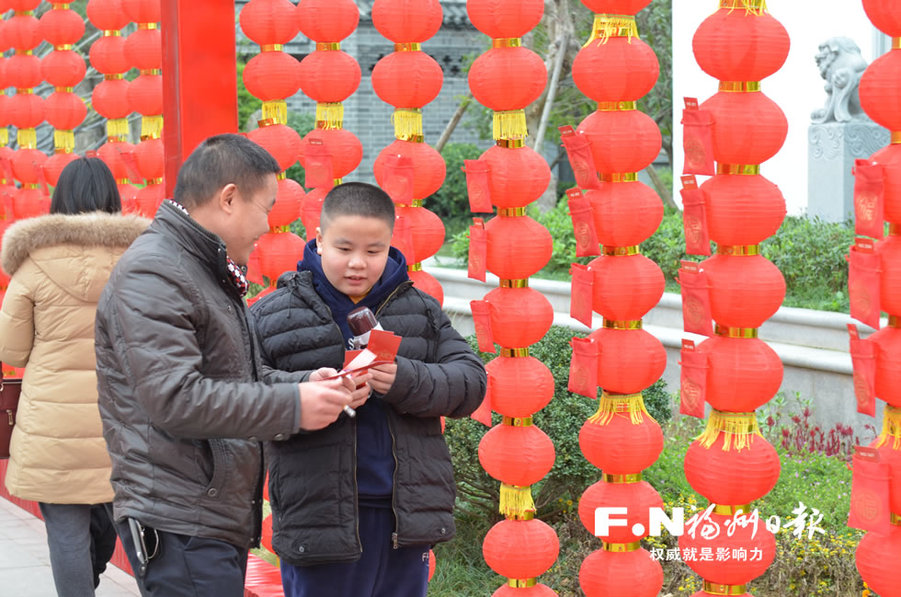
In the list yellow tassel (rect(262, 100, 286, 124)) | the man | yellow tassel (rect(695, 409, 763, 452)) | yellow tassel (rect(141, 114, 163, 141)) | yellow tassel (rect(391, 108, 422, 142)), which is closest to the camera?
the man

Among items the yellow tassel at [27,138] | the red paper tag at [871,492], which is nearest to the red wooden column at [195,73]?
the red paper tag at [871,492]

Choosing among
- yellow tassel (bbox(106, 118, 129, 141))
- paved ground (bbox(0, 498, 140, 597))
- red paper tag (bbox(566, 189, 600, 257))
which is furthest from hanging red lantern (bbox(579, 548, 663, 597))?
yellow tassel (bbox(106, 118, 129, 141))

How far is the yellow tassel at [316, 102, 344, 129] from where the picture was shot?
387 centimetres

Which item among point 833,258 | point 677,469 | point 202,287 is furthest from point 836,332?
point 202,287

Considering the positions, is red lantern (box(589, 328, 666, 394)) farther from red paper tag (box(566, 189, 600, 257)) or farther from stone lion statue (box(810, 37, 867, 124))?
stone lion statue (box(810, 37, 867, 124))

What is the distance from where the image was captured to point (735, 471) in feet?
9.34

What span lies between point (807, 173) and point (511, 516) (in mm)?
8625

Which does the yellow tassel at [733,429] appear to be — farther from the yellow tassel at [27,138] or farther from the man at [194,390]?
the yellow tassel at [27,138]

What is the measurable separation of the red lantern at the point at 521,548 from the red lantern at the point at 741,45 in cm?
138

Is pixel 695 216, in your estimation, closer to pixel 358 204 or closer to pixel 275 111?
pixel 358 204

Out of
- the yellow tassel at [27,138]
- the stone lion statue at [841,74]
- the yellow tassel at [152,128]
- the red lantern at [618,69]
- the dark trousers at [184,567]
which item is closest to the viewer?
the dark trousers at [184,567]

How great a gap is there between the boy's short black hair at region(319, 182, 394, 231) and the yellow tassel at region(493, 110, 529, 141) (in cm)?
71

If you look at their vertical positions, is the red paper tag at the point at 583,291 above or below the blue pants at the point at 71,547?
above

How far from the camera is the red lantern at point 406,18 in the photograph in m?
3.42
